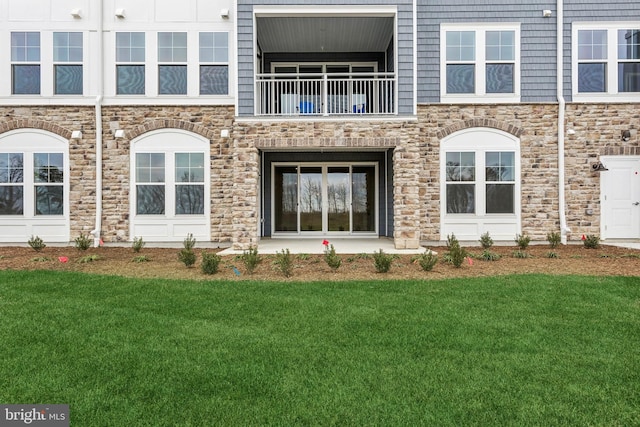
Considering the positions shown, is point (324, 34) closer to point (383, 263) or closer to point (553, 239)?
point (383, 263)

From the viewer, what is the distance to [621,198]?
35.6 feet

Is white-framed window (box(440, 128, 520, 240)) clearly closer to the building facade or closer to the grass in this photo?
the building facade

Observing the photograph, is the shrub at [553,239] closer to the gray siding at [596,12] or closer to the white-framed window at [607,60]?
the white-framed window at [607,60]

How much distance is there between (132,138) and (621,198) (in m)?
14.0

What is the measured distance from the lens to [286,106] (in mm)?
12188

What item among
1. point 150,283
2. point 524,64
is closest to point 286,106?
point 524,64

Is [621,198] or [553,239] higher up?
[621,198]

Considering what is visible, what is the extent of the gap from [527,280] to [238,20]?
8801 millimetres

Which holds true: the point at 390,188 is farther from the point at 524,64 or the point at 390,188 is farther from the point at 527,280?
the point at 527,280

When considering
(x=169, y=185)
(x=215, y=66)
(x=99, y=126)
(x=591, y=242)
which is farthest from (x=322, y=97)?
(x=591, y=242)

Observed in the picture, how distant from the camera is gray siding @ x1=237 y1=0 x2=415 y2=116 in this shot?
9672 millimetres

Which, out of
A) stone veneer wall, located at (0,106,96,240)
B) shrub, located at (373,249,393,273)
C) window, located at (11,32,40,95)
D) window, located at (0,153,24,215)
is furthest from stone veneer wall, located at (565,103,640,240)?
window, located at (0,153,24,215)

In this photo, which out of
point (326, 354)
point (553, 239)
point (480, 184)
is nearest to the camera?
point (326, 354)

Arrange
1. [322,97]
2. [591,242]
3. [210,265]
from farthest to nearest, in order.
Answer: [322,97] < [591,242] < [210,265]
